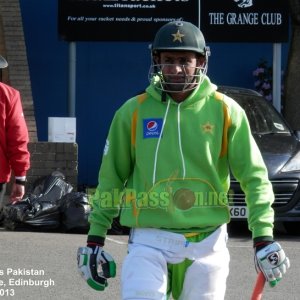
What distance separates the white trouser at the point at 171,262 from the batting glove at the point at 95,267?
0.12 meters

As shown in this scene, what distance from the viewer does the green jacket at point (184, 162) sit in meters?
4.39

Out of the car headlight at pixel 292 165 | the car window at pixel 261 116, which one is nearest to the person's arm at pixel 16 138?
the car headlight at pixel 292 165

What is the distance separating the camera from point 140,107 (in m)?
4.52

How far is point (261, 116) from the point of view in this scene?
460 inches

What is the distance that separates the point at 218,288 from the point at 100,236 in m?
0.60

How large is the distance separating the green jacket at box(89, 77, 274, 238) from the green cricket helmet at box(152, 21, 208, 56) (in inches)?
7.4

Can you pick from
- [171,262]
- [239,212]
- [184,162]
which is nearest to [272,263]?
[171,262]

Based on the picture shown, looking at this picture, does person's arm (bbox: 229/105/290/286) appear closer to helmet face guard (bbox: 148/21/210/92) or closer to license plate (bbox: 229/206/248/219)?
helmet face guard (bbox: 148/21/210/92)

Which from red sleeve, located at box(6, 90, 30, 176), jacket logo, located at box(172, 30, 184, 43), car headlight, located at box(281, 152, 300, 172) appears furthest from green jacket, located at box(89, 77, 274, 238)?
car headlight, located at box(281, 152, 300, 172)

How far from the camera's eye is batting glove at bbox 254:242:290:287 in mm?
4164

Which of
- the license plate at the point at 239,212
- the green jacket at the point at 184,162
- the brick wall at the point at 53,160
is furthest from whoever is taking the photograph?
the brick wall at the point at 53,160

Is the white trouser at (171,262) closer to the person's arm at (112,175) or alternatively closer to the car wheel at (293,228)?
the person's arm at (112,175)

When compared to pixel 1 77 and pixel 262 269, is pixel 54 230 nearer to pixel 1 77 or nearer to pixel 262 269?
pixel 1 77

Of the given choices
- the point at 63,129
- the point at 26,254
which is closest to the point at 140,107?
the point at 26,254
